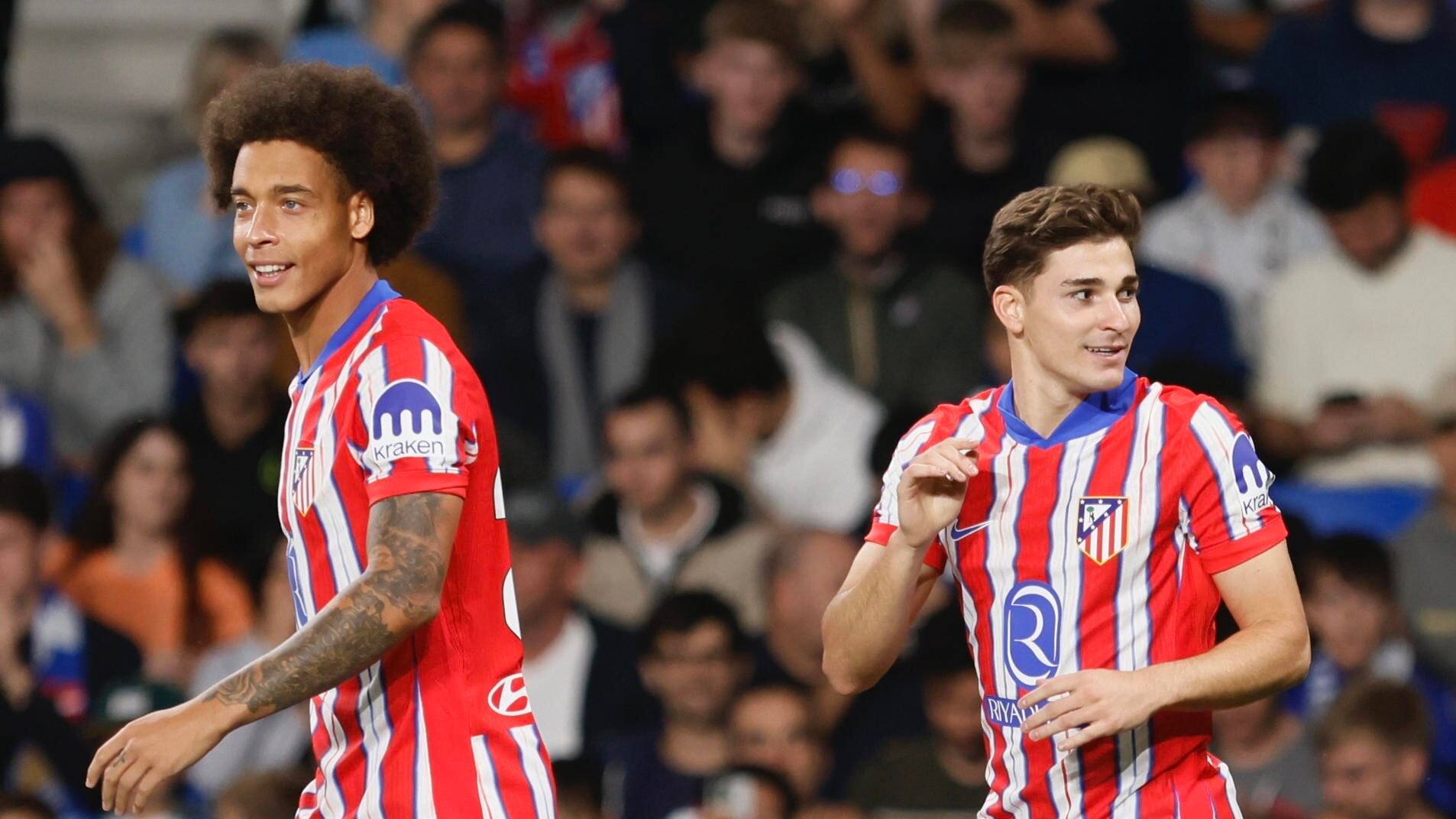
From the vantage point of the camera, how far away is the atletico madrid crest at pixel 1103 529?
3.97m

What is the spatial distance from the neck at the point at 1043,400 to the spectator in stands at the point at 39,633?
4.49m

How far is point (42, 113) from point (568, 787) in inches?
206

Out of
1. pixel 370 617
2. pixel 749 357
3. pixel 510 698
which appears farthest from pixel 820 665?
pixel 370 617

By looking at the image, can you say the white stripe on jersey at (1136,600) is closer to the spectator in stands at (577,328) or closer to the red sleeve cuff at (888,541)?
the red sleeve cuff at (888,541)

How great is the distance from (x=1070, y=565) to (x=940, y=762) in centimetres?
302

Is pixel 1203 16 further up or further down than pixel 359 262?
further up

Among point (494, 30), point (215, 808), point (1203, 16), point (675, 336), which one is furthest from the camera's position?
point (1203, 16)

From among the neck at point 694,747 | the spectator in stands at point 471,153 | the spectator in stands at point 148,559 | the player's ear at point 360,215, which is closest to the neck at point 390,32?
the spectator in stands at point 471,153

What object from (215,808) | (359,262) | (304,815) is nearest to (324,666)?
(304,815)

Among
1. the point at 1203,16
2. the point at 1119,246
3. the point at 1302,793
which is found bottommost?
the point at 1302,793

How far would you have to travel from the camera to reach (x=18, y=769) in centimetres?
734

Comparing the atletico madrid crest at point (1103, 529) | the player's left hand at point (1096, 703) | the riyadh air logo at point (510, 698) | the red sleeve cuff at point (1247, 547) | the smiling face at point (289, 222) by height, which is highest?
the smiling face at point (289, 222)

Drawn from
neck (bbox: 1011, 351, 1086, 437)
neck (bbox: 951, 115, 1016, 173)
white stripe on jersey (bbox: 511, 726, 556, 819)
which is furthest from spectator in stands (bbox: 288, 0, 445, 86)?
white stripe on jersey (bbox: 511, 726, 556, 819)

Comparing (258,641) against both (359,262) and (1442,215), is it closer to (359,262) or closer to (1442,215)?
(359,262)
